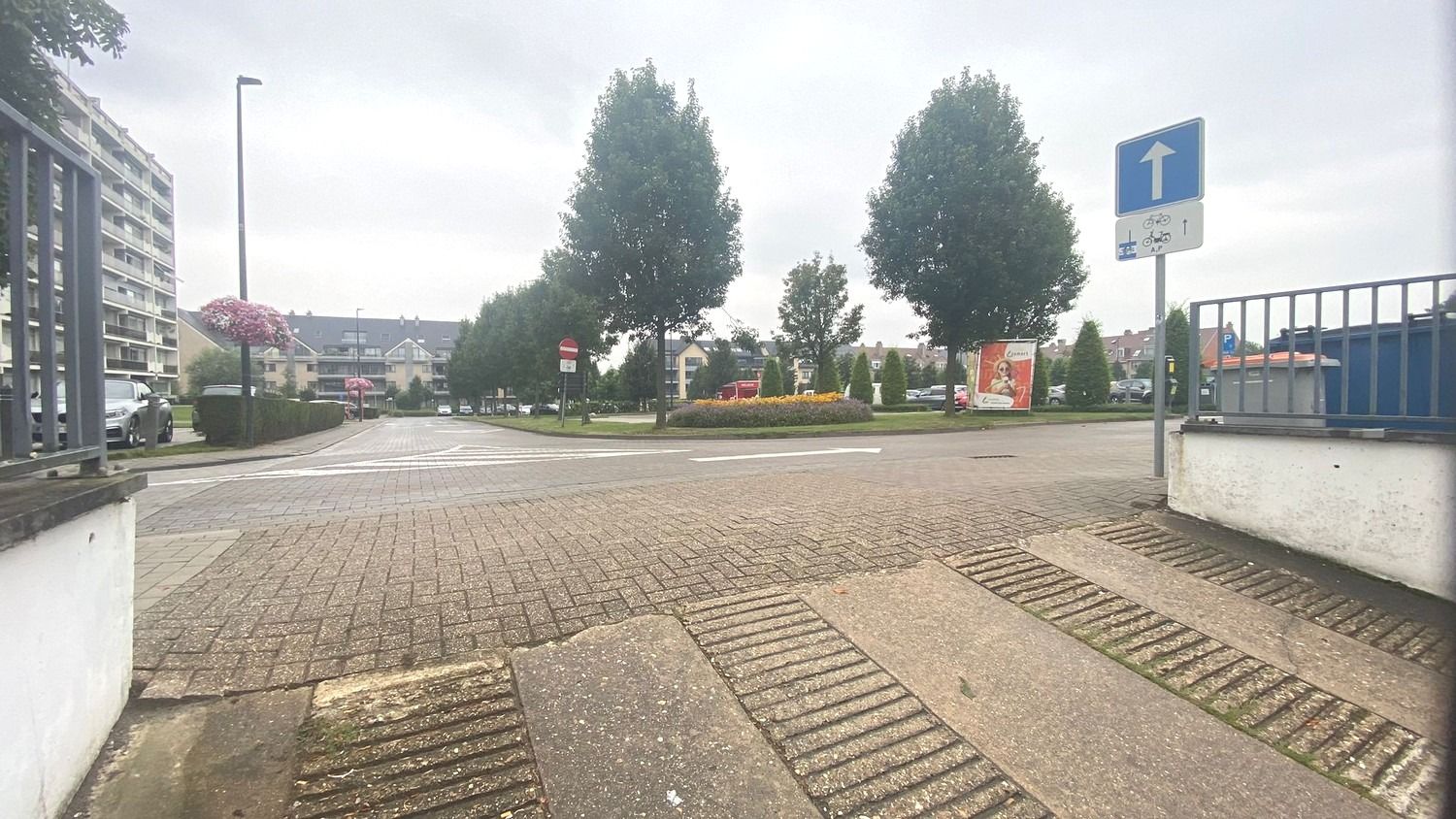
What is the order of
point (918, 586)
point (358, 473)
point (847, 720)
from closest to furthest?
1. point (847, 720)
2. point (918, 586)
3. point (358, 473)

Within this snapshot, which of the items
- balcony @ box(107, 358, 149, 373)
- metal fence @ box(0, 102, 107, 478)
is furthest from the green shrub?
balcony @ box(107, 358, 149, 373)

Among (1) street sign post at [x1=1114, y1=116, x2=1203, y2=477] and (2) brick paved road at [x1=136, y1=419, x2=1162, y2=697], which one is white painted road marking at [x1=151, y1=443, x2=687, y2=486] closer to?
(2) brick paved road at [x1=136, y1=419, x2=1162, y2=697]

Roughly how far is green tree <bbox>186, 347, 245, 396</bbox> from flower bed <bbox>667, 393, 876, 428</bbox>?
59633mm

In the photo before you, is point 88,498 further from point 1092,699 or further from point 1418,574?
point 1418,574

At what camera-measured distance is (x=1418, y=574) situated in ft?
11.7

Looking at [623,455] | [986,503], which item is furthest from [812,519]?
[623,455]

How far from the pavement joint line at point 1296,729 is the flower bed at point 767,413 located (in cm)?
1734

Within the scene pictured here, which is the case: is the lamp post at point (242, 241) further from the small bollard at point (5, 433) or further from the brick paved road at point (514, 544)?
the small bollard at point (5, 433)

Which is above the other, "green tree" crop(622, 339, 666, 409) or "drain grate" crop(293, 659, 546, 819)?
"green tree" crop(622, 339, 666, 409)

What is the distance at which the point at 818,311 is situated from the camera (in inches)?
1566

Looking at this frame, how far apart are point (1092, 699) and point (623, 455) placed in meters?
9.32

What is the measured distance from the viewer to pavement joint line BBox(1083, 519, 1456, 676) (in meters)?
3.07

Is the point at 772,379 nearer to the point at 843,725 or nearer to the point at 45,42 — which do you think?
the point at 45,42

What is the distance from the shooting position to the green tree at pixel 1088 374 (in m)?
Answer: 33.7
